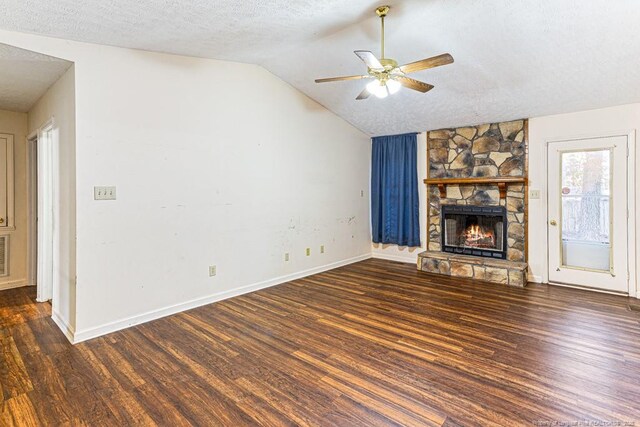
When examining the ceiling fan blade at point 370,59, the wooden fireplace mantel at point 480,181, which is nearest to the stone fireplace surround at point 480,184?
the wooden fireplace mantel at point 480,181

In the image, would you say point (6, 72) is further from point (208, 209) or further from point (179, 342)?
point (179, 342)

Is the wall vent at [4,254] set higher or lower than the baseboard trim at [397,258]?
higher

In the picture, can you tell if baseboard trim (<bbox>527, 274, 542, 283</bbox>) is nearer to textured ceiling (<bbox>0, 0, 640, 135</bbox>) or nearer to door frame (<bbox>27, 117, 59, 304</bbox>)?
textured ceiling (<bbox>0, 0, 640, 135</bbox>)

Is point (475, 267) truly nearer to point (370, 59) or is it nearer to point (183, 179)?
point (370, 59)

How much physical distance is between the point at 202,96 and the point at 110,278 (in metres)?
2.11

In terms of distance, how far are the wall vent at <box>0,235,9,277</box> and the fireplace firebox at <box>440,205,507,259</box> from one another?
20.8 feet

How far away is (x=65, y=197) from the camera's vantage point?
3.16 metres

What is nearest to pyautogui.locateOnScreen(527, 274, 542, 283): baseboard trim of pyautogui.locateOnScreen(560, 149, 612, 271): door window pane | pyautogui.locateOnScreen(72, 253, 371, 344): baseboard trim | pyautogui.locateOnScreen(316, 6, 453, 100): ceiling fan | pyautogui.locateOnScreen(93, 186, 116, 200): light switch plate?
pyautogui.locateOnScreen(560, 149, 612, 271): door window pane

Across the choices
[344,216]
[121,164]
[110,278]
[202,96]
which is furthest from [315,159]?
[110,278]

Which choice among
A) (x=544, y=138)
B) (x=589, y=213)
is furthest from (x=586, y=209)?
(x=544, y=138)

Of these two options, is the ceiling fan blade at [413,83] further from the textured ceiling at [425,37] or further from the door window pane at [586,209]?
the door window pane at [586,209]

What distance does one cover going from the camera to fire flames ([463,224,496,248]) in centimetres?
526

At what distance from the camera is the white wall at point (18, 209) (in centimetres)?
445

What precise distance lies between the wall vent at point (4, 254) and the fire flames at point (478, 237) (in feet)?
21.7
